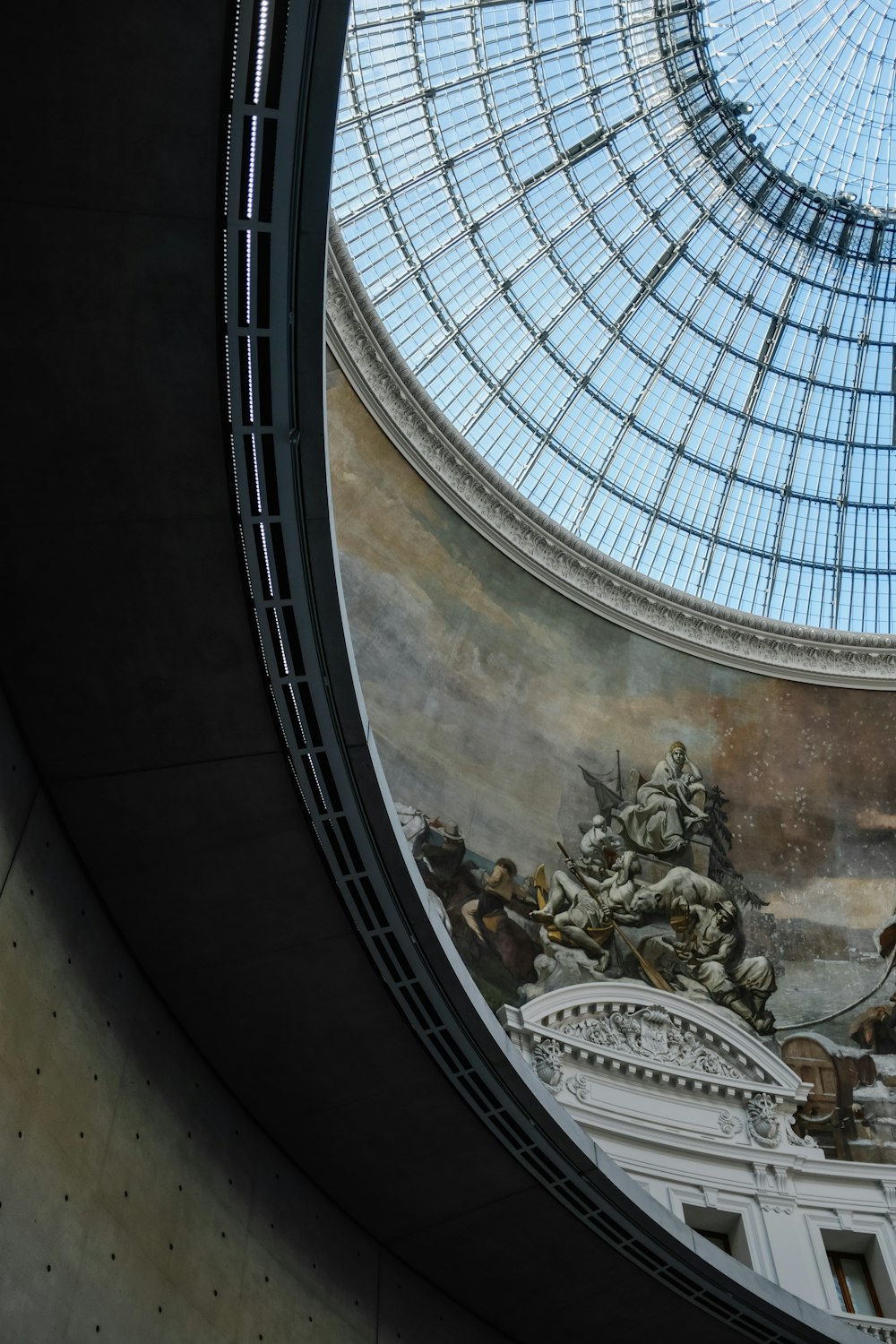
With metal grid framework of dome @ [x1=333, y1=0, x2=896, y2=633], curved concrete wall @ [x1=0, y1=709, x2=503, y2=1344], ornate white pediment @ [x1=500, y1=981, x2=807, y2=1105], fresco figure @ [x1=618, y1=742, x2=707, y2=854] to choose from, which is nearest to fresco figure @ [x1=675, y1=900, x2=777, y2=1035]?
ornate white pediment @ [x1=500, y1=981, x2=807, y2=1105]

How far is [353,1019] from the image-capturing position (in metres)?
11.8

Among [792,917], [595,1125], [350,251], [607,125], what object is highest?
[607,125]

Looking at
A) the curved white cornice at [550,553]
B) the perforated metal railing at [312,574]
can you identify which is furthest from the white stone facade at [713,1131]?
the curved white cornice at [550,553]

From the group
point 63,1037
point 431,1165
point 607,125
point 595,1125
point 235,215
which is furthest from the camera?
point 607,125

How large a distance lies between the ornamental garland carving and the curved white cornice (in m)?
9.25

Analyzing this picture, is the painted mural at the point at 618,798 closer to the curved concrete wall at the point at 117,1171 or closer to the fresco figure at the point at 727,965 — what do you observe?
the fresco figure at the point at 727,965

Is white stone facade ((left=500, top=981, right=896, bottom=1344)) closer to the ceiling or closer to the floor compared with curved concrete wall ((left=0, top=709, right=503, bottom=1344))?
closer to the ceiling

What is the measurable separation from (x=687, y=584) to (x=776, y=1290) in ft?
64.1

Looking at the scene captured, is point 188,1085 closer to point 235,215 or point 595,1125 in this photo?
point 235,215

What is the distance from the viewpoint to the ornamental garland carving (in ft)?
73.2

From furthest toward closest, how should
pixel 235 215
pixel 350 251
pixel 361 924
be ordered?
pixel 350 251 < pixel 361 924 < pixel 235 215

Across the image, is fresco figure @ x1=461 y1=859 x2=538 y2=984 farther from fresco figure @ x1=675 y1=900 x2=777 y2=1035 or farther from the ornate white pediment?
fresco figure @ x1=675 y1=900 x2=777 y2=1035

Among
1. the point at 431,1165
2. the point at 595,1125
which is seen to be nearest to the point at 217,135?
the point at 431,1165

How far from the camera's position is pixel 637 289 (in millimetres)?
30828
